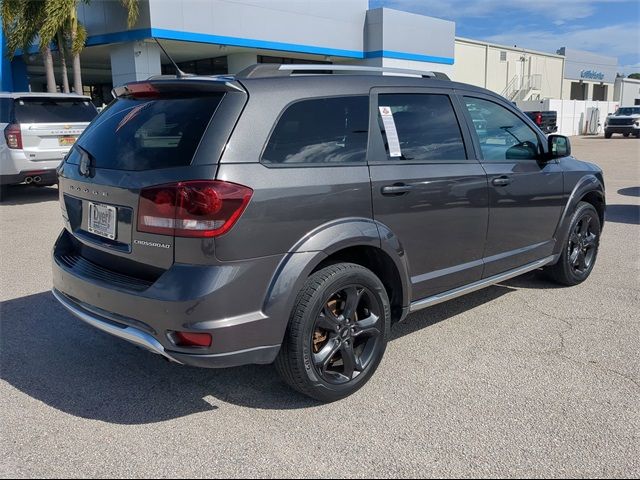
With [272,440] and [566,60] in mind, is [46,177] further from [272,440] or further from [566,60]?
[566,60]

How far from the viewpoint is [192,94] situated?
323 centimetres

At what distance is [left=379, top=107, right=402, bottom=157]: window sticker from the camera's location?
12.2 feet

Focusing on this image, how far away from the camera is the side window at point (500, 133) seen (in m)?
4.41

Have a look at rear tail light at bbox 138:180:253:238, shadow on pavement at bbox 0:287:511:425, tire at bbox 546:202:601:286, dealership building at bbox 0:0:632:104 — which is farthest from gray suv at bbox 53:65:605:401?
dealership building at bbox 0:0:632:104

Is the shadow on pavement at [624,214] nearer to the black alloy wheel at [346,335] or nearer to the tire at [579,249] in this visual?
the tire at [579,249]

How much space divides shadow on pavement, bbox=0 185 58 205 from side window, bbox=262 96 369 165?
29.4ft

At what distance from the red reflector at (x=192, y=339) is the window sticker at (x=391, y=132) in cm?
162

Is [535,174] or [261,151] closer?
[261,151]

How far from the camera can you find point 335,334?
11.1ft

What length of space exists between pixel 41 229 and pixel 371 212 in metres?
6.38

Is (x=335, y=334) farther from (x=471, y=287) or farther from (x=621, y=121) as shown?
(x=621, y=121)

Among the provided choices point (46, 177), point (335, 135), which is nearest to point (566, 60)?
point (46, 177)

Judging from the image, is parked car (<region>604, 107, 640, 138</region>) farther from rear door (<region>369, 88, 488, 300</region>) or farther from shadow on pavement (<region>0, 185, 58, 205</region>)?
rear door (<region>369, 88, 488, 300</region>)

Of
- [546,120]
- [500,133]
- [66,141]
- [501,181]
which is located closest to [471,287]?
[501,181]
